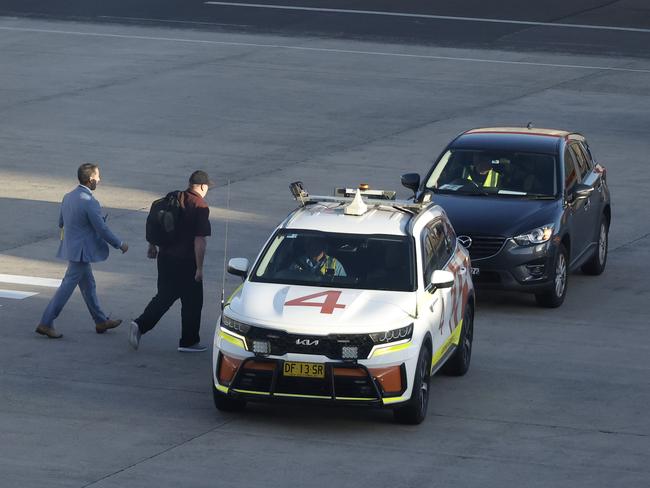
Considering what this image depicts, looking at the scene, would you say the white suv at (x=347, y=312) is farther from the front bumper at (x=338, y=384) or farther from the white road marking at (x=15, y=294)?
the white road marking at (x=15, y=294)

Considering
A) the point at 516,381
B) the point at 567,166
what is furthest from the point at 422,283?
the point at 567,166

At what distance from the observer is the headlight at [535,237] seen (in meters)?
17.5

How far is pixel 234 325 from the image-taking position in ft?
42.8

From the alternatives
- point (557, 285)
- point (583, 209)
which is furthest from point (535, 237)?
point (583, 209)

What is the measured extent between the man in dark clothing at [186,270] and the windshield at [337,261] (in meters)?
1.42

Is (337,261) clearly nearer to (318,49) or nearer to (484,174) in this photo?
(484,174)

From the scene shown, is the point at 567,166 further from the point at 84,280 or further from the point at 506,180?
the point at 84,280

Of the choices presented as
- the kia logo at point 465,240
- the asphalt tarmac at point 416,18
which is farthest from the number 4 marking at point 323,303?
the asphalt tarmac at point 416,18

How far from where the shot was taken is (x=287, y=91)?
3158 cm

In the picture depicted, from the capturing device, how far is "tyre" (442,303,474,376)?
14711 millimetres

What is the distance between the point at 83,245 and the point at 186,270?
3.87 feet

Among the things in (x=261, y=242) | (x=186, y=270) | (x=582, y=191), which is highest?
(x=582, y=191)

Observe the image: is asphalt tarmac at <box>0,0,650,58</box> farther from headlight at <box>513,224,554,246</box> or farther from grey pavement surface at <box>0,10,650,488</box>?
headlight at <box>513,224,554,246</box>

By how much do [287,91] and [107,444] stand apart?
19.8 m
